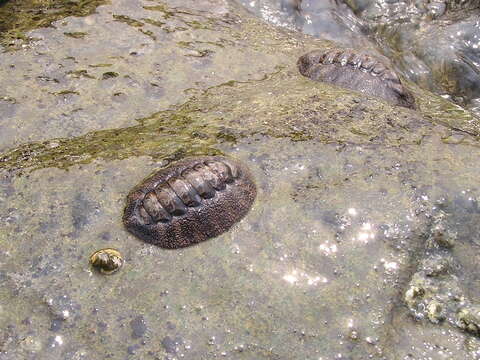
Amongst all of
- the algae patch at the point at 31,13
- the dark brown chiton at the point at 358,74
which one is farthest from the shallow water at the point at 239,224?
the algae patch at the point at 31,13

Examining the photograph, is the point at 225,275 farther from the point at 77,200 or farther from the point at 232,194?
the point at 77,200

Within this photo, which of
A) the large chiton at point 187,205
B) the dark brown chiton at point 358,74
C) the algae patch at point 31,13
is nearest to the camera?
the large chiton at point 187,205

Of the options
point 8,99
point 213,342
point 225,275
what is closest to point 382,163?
point 225,275

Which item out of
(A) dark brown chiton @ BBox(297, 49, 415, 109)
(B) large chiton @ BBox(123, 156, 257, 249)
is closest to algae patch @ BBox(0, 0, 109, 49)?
(A) dark brown chiton @ BBox(297, 49, 415, 109)

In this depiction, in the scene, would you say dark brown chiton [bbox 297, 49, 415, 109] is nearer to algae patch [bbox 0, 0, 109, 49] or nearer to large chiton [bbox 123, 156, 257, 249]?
large chiton [bbox 123, 156, 257, 249]

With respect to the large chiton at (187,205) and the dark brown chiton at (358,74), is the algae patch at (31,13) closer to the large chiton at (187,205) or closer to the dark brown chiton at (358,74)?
the dark brown chiton at (358,74)

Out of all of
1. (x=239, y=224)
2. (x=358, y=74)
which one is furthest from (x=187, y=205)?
(x=358, y=74)

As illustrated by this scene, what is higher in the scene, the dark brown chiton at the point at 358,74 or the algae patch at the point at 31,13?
the dark brown chiton at the point at 358,74
